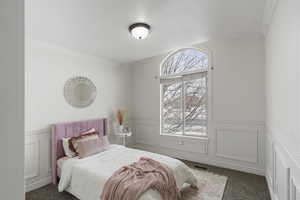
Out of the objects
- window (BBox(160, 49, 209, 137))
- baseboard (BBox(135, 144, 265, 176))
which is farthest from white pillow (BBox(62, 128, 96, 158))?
window (BBox(160, 49, 209, 137))

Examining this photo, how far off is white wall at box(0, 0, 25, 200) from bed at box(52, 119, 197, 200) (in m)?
1.43

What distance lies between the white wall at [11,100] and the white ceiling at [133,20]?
5.42 ft

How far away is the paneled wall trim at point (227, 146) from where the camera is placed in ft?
9.41

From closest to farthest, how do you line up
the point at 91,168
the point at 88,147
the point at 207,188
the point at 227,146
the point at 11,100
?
the point at 11,100 < the point at 91,168 < the point at 207,188 < the point at 88,147 < the point at 227,146

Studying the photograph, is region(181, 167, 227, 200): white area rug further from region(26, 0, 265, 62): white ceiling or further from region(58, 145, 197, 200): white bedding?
region(26, 0, 265, 62): white ceiling

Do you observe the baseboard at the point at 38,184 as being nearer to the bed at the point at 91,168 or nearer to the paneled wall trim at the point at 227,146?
the bed at the point at 91,168

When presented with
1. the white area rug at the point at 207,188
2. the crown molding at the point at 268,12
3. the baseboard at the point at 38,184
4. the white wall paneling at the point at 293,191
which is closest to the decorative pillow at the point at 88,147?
the baseboard at the point at 38,184

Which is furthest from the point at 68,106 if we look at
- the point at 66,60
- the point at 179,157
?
the point at 179,157

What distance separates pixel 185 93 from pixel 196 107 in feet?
1.41

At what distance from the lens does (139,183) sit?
5.71 ft

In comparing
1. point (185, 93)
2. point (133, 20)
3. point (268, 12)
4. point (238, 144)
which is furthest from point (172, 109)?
point (268, 12)

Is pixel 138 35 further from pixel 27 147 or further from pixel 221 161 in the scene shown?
pixel 221 161

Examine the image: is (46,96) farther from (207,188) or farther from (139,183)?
(207,188)

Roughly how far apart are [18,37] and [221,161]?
360 centimetres
